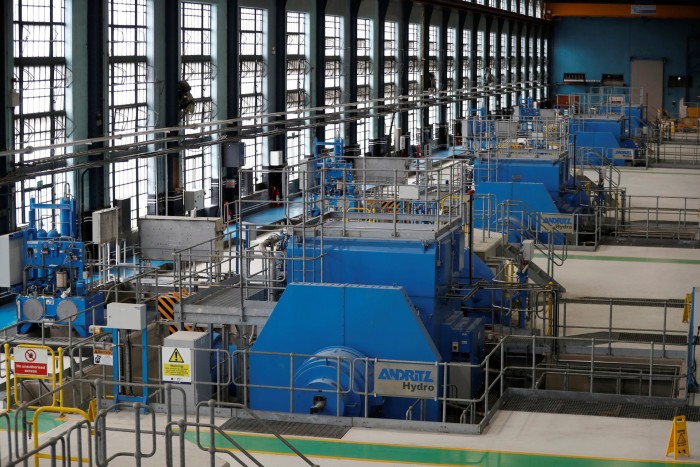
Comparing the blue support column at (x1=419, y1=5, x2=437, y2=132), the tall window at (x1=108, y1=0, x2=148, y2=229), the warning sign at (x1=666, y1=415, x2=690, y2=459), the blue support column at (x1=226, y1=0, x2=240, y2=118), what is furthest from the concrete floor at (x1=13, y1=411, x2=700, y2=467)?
the blue support column at (x1=419, y1=5, x2=437, y2=132)

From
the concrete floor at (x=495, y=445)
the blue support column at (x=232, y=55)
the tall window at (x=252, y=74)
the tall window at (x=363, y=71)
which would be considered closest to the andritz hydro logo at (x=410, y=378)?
the concrete floor at (x=495, y=445)

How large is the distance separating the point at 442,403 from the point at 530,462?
2264mm

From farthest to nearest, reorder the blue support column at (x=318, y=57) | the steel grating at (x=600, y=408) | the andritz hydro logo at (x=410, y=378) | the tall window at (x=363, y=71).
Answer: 1. the tall window at (x=363, y=71)
2. the blue support column at (x=318, y=57)
3. the steel grating at (x=600, y=408)
4. the andritz hydro logo at (x=410, y=378)

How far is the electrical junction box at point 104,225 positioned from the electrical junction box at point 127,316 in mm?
5446

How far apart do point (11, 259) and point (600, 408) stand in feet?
31.3

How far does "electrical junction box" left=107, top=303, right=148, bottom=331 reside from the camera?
13.5 m

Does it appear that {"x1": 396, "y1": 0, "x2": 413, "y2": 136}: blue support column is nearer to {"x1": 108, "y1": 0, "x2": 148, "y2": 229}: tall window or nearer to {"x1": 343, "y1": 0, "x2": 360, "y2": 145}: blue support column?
{"x1": 343, "y1": 0, "x2": 360, "y2": 145}: blue support column

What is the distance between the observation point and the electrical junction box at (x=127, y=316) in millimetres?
13492

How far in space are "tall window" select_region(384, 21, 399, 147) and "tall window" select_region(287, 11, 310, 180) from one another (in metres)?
8.52

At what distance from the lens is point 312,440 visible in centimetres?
1293

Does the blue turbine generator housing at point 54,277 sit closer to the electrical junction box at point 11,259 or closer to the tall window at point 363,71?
the electrical junction box at point 11,259

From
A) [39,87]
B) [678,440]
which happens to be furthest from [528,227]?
[678,440]

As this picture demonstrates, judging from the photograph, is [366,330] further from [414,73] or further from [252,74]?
[414,73]

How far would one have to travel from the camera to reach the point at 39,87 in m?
23.2
